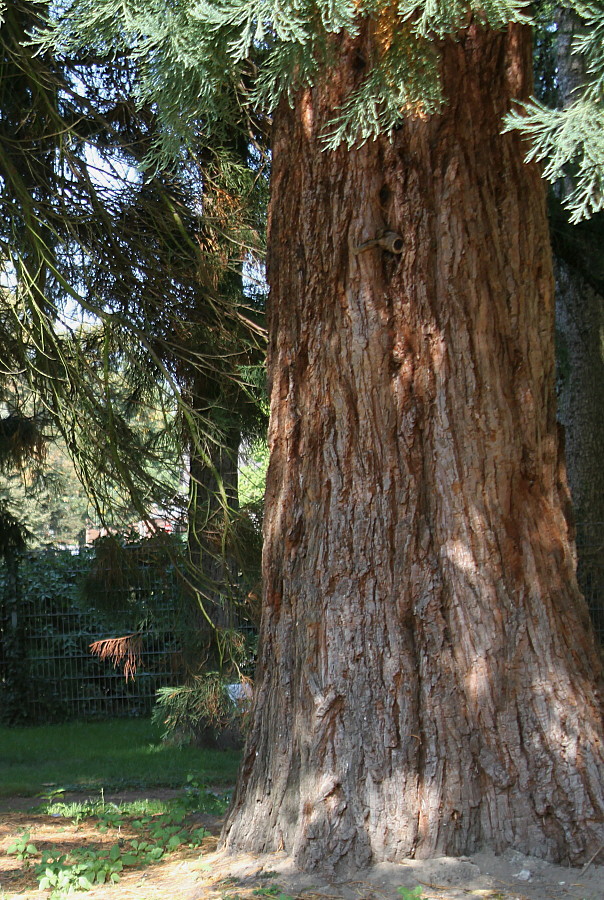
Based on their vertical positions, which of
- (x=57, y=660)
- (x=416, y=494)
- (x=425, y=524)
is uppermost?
(x=416, y=494)

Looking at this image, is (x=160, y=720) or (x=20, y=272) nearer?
(x=20, y=272)

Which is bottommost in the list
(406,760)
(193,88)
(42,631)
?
(406,760)

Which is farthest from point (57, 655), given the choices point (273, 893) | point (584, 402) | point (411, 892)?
point (411, 892)

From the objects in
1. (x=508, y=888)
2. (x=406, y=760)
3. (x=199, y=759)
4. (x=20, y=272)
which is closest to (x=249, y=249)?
(x=20, y=272)

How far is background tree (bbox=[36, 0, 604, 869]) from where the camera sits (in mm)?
3381

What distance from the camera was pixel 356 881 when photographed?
10.8 ft

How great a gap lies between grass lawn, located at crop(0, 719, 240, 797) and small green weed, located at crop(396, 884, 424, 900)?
4.08 m

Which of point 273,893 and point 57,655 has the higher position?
point 57,655

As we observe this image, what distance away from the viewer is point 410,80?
3283 mm

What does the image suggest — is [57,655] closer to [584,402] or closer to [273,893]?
[584,402]

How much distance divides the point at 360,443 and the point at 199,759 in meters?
5.44

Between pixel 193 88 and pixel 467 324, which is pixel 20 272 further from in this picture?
pixel 467 324

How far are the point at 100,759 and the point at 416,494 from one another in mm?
6178

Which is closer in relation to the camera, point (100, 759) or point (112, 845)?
point (112, 845)
